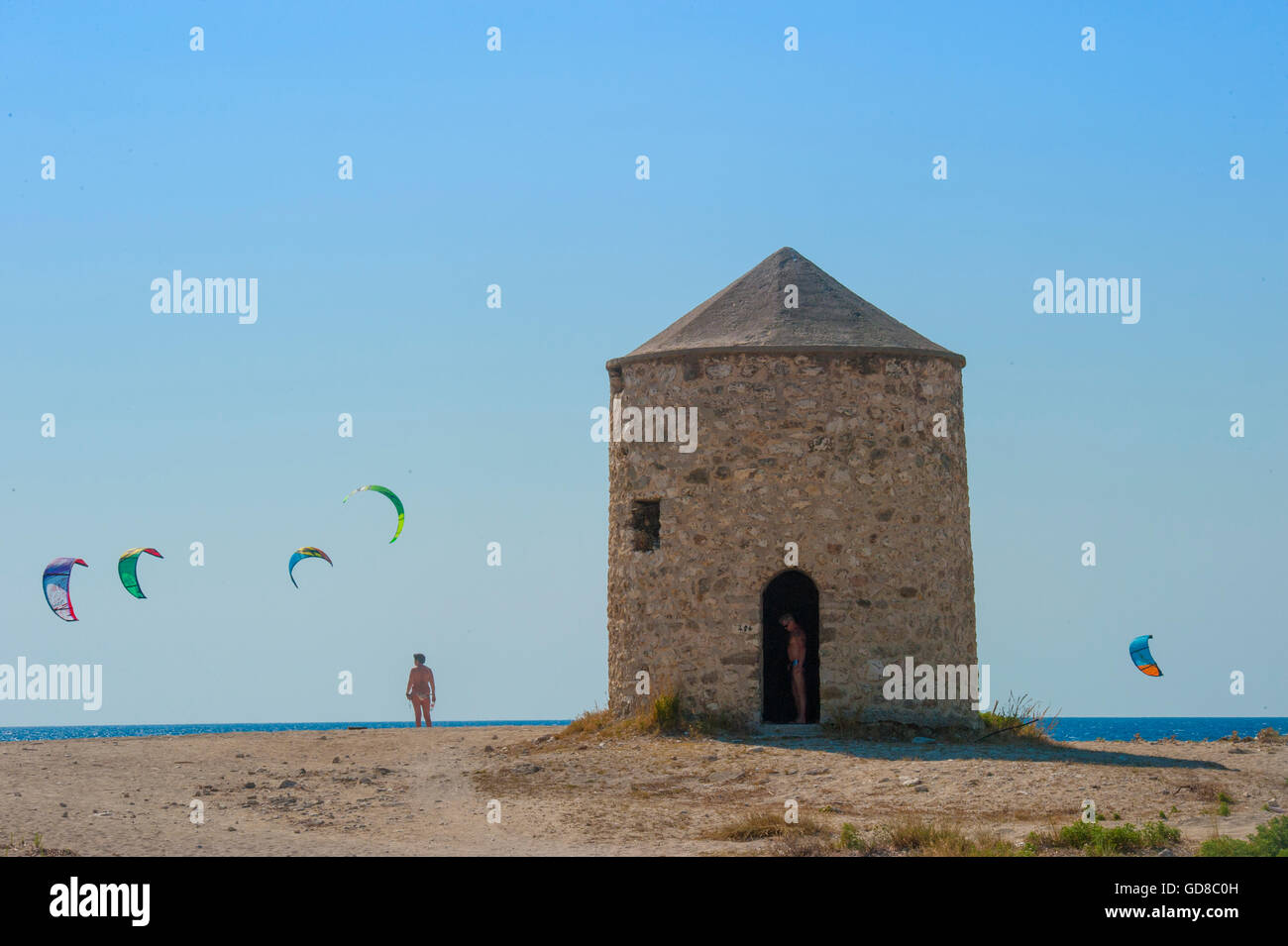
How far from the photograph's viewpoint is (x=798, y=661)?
17.6 m

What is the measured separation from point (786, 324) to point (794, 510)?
234 cm

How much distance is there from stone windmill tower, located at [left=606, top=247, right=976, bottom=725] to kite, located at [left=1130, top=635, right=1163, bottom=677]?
2708 mm

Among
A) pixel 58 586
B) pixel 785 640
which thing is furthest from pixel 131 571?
pixel 785 640

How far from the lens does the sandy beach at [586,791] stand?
39.2 feet

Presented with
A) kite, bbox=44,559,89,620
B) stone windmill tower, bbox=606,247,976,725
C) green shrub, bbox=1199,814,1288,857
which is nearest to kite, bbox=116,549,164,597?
kite, bbox=44,559,89,620

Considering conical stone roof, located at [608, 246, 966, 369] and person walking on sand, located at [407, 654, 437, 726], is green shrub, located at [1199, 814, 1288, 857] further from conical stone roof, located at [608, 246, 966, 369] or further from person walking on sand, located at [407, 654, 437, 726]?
person walking on sand, located at [407, 654, 437, 726]

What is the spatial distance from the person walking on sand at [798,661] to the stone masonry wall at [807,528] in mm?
431

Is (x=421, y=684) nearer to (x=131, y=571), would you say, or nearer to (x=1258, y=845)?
(x=131, y=571)

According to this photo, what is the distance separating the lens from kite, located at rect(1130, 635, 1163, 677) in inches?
758

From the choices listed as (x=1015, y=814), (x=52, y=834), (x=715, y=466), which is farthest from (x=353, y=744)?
(x=1015, y=814)

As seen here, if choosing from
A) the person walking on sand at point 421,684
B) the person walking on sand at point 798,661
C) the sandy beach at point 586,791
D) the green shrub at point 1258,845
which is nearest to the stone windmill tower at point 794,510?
the person walking on sand at point 798,661

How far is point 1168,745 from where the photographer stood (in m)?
18.4

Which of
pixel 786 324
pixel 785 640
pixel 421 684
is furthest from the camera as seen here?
pixel 421 684
